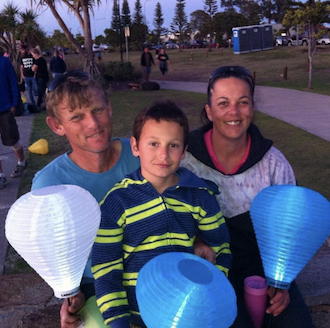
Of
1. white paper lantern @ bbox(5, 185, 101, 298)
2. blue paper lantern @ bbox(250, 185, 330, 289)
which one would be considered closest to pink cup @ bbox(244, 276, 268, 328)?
blue paper lantern @ bbox(250, 185, 330, 289)

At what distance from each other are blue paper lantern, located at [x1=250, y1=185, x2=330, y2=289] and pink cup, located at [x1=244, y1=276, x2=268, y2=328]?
29cm

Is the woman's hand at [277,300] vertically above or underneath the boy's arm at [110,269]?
underneath

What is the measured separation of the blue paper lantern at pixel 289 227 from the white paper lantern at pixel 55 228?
684 millimetres

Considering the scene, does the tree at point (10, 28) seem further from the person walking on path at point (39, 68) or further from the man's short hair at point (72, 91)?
the man's short hair at point (72, 91)

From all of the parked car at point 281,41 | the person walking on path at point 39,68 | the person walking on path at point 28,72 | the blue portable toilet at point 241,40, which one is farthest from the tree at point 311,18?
the parked car at point 281,41

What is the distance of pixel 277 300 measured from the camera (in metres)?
1.80

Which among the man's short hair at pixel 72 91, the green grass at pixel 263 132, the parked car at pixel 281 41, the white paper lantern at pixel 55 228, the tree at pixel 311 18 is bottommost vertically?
the green grass at pixel 263 132

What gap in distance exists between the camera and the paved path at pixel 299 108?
848 cm

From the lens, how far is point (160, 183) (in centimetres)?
185

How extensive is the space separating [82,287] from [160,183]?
2.33ft

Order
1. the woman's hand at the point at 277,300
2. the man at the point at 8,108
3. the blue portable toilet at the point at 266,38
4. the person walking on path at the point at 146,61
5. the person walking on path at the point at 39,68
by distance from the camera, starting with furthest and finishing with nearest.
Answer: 1. the blue portable toilet at the point at 266,38
2. the person walking on path at the point at 146,61
3. the person walking on path at the point at 39,68
4. the man at the point at 8,108
5. the woman's hand at the point at 277,300

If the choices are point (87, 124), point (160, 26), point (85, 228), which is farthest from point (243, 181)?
point (160, 26)

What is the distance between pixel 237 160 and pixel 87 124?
0.93 metres

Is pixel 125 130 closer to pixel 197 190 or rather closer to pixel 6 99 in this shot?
pixel 6 99
